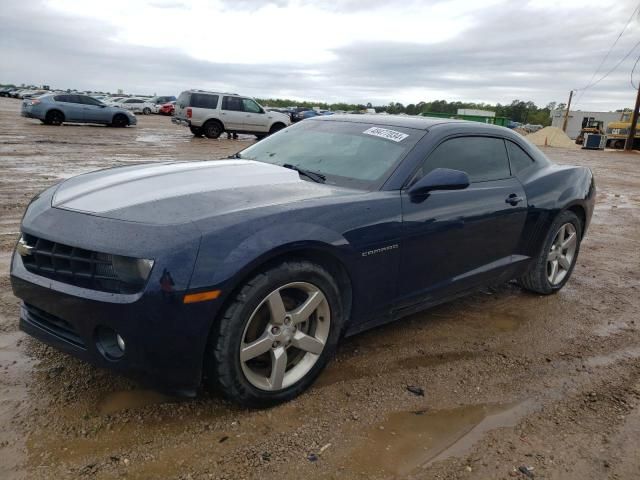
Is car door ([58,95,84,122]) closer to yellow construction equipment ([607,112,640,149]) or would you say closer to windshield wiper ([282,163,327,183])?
windshield wiper ([282,163,327,183])

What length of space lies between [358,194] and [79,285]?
1.51 meters

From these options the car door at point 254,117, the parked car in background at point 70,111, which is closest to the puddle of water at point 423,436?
the car door at point 254,117

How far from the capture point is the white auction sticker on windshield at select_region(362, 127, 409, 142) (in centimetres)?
346

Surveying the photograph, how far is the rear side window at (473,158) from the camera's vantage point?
11.3ft

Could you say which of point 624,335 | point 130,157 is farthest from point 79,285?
point 130,157

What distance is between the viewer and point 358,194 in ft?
9.77

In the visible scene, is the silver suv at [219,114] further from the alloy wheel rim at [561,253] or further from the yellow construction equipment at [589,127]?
the yellow construction equipment at [589,127]

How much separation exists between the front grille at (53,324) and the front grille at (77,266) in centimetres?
21

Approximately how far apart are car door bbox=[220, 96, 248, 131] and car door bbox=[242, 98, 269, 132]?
0.41 ft

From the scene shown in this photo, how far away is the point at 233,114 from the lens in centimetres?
2125

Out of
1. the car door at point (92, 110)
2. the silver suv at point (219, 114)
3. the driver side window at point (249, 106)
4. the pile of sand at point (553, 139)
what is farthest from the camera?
the pile of sand at point (553, 139)

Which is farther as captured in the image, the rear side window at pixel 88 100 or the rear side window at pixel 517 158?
the rear side window at pixel 88 100

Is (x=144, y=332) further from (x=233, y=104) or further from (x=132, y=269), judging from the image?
(x=233, y=104)

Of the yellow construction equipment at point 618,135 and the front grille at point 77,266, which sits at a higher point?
the yellow construction equipment at point 618,135
